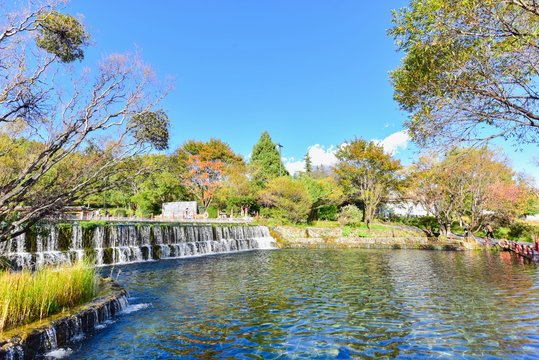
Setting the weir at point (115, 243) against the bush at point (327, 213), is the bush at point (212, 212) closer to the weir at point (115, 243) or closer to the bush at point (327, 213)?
the weir at point (115, 243)

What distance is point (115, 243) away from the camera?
1825 cm

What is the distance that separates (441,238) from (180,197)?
29943mm

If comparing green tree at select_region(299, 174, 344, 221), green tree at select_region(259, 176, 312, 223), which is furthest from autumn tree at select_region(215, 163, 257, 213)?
green tree at select_region(299, 174, 344, 221)

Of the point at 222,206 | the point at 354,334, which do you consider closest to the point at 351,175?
the point at 222,206

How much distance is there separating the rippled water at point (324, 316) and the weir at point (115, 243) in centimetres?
452

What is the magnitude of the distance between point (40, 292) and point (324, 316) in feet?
19.3

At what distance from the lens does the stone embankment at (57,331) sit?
492 cm

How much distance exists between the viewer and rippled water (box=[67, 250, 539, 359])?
18.4 ft

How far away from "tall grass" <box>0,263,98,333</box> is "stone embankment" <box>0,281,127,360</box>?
0.23 meters

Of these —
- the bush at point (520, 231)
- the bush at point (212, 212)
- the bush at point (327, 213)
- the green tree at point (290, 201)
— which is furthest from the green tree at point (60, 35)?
the bush at point (327, 213)

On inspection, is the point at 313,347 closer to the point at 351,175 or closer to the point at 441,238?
the point at 441,238

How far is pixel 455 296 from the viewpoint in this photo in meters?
9.46

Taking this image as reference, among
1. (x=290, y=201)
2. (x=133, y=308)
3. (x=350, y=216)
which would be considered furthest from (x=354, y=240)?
(x=133, y=308)

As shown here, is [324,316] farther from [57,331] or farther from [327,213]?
[327,213]
